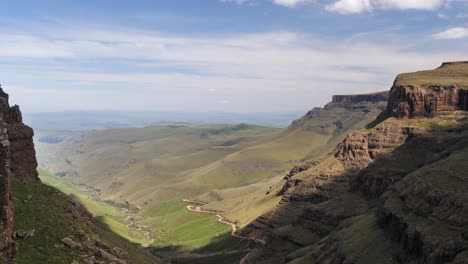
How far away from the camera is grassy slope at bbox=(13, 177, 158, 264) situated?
54.6m

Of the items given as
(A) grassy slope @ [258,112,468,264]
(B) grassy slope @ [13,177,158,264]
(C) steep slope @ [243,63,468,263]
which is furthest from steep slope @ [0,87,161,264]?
(A) grassy slope @ [258,112,468,264]

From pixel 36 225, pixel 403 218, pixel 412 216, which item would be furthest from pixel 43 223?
pixel 403 218

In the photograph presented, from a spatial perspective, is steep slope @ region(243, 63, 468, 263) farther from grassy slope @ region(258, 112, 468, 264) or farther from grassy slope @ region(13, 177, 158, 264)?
grassy slope @ region(13, 177, 158, 264)

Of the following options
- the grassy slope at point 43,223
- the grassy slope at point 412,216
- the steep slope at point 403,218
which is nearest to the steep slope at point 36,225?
the grassy slope at point 43,223

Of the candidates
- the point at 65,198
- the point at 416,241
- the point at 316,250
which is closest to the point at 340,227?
the point at 316,250

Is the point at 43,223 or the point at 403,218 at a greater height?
the point at 43,223

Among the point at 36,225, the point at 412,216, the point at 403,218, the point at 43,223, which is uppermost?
the point at 36,225

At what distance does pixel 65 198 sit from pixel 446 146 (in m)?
148

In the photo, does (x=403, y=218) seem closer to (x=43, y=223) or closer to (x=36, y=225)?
(x=43, y=223)

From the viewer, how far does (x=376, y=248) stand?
13200 cm

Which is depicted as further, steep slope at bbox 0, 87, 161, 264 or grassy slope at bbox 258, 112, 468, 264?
grassy slope at bbox 258, 112, 468, 264

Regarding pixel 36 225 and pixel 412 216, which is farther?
pixel 412 216

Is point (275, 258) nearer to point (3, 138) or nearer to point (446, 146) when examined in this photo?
point (446, 146)

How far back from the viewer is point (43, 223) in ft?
Answer: 214
